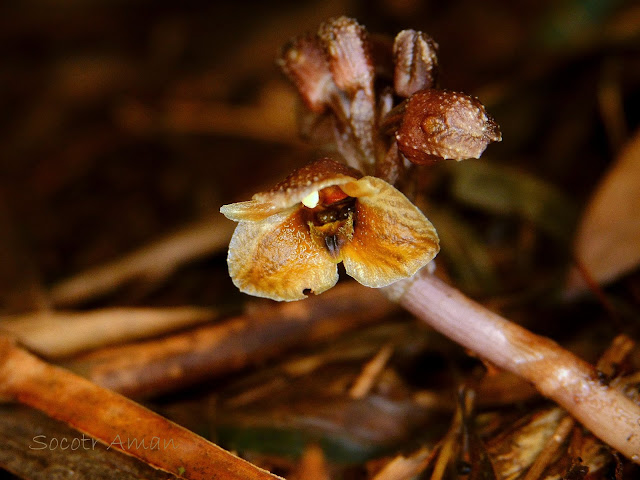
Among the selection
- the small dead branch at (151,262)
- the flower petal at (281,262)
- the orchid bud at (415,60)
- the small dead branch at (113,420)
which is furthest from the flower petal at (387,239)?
the small dead branch at (151,262)

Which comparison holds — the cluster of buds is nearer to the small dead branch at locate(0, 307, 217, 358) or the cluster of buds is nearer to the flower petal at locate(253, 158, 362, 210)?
the flower petal at locate(253, 158, 362, 210)

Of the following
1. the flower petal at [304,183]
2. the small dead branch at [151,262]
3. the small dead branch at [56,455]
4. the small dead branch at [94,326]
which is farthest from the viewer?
the small dead branch at [151,262]

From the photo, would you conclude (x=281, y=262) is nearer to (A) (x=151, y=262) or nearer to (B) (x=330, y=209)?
(B) (x=330, y=209)

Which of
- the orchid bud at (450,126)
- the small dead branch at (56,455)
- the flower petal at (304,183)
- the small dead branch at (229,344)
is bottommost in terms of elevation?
the small dead branch at (56,455)

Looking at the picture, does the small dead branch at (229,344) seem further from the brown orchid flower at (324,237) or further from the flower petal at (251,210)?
the flower petal at (251,210)

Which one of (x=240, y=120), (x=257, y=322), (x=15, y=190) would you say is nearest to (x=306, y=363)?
(x=257, y=322)

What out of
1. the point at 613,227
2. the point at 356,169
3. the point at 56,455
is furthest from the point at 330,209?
the point at 613,227

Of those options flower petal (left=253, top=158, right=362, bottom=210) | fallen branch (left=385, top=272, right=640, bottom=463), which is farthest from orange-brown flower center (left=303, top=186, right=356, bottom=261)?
fallen branch (left=385, top=272, right=640, bottom=463)
